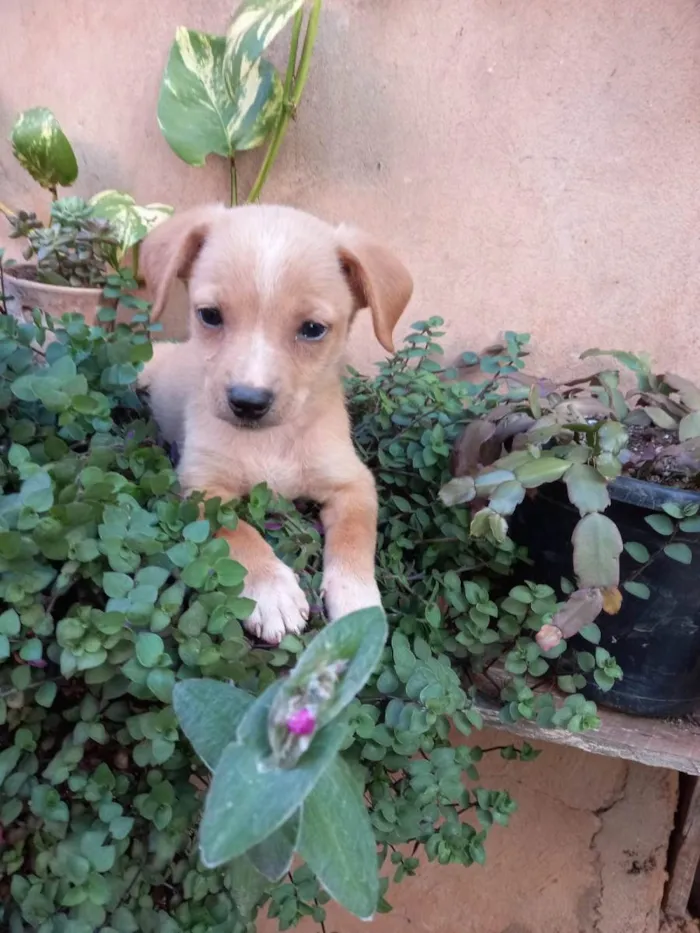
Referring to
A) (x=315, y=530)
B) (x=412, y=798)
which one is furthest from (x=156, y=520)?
(x=412, y=798)

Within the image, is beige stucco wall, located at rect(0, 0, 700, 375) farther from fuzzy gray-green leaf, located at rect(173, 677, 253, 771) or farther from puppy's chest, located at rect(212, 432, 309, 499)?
fuzzy gray-green leaf, located at rect(173, 677, 253, 771)

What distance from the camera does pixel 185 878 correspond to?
3.05ft

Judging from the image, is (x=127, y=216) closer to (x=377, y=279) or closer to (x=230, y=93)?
(x=230, y=93)

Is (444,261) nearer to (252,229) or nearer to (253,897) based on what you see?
(252,229)

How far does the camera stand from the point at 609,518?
1187 mm

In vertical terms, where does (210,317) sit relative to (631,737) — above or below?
above

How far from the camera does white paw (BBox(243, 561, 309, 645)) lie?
3.30 ft

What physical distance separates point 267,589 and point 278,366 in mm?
406

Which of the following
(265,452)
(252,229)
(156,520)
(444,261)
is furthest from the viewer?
(444,261)

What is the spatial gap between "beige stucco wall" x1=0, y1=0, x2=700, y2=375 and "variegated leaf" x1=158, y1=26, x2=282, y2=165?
14 centimetres

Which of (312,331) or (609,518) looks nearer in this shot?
(609,518)

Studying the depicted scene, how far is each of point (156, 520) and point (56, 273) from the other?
1400 millimetres

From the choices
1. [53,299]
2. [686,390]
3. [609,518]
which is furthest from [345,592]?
[53,299]

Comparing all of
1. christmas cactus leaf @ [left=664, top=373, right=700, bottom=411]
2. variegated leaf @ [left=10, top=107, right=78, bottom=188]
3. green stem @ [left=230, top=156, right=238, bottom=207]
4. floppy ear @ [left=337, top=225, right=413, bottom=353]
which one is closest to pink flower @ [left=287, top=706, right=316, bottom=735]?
floppy ear @ [left=337, top=225, right=413, bottom=353]
